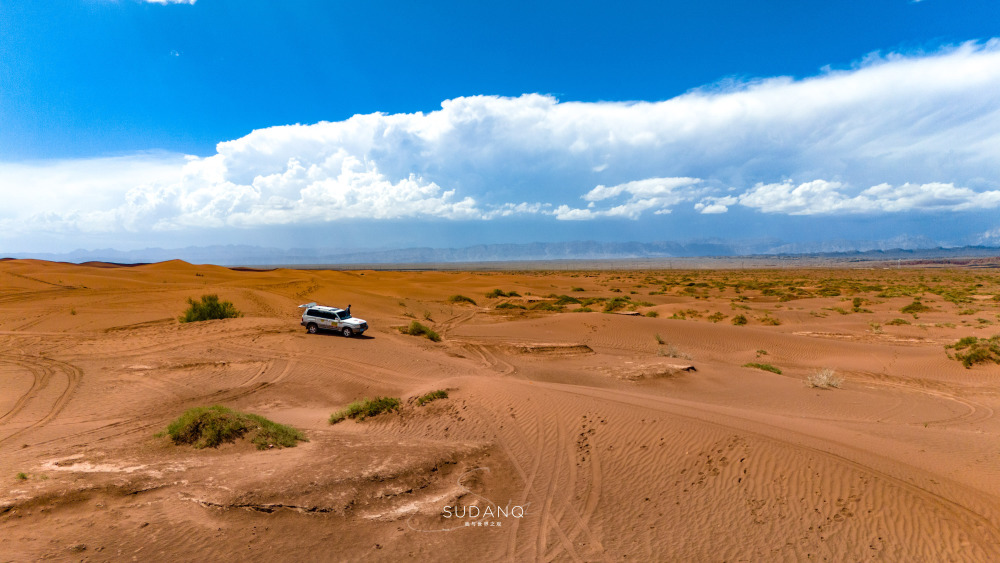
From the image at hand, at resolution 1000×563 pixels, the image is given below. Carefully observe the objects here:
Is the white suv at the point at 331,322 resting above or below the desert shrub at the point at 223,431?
above

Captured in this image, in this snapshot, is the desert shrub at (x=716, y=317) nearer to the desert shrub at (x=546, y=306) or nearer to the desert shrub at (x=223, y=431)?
the desert shrub at (x=546, y=306)

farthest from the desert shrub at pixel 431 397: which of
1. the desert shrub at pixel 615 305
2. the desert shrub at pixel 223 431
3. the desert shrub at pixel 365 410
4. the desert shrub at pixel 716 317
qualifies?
the desert shrub at pixel 716 317

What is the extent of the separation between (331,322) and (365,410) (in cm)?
1198

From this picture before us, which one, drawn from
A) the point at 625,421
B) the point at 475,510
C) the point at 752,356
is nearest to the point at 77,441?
the point at 475,510

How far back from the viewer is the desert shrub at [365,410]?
42.6ft

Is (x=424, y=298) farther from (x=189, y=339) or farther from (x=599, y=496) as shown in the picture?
(x=599, y=496)

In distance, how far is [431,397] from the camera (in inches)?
550

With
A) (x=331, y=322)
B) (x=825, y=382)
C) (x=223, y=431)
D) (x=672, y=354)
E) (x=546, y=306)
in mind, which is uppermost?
(x=331, y=322)

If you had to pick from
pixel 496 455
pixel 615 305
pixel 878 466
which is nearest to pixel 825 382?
pixel 878 466

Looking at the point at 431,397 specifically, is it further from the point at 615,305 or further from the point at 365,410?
the point at 615,305

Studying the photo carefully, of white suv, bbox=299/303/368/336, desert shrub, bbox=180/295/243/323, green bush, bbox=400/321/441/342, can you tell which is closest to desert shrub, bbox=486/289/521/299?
green bush, bbox=400/321/441/342

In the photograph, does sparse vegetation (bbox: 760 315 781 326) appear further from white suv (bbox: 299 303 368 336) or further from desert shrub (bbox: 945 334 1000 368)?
white suv (bbox: 299 303 368 336)

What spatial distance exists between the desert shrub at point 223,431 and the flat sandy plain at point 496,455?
352 millimetres

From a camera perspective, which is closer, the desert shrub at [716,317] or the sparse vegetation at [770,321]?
the sparse vegetation at [770,321]
